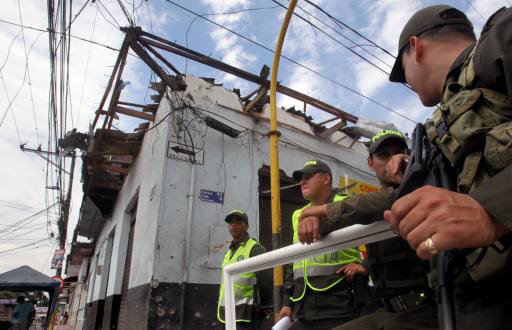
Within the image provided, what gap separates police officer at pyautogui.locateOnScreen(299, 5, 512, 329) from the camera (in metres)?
0.77

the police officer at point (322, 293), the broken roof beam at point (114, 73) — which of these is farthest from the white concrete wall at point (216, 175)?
the police officer at point (322, 293)

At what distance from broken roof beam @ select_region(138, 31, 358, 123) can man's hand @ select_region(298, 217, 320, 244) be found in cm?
524

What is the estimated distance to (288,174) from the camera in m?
6.93

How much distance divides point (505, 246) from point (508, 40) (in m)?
0.52

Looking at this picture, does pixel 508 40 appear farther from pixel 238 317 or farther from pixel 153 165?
pixel 153 165

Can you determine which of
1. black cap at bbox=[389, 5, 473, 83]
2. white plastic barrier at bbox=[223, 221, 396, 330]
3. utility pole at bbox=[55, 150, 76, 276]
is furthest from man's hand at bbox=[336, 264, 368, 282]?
utility pole at bbox=[55, 150, 76, 276]

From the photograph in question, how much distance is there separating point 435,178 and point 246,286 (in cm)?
275

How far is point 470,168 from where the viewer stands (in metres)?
0.95

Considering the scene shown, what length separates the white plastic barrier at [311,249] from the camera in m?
1.40

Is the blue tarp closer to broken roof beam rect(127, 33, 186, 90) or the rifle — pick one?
broken roof beam rect(127, 33, 186, 90)

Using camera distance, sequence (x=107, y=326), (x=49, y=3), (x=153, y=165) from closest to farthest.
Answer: (x=49, y=3) → (x=153, y=165) → (x=107, y=326)

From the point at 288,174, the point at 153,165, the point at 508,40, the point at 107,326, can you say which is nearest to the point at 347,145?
the point at 288,174

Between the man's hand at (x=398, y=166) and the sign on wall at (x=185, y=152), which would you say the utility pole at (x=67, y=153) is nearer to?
the sign on wall at (x=185, y=152)

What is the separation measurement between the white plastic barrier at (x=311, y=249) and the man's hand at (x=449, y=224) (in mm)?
546
